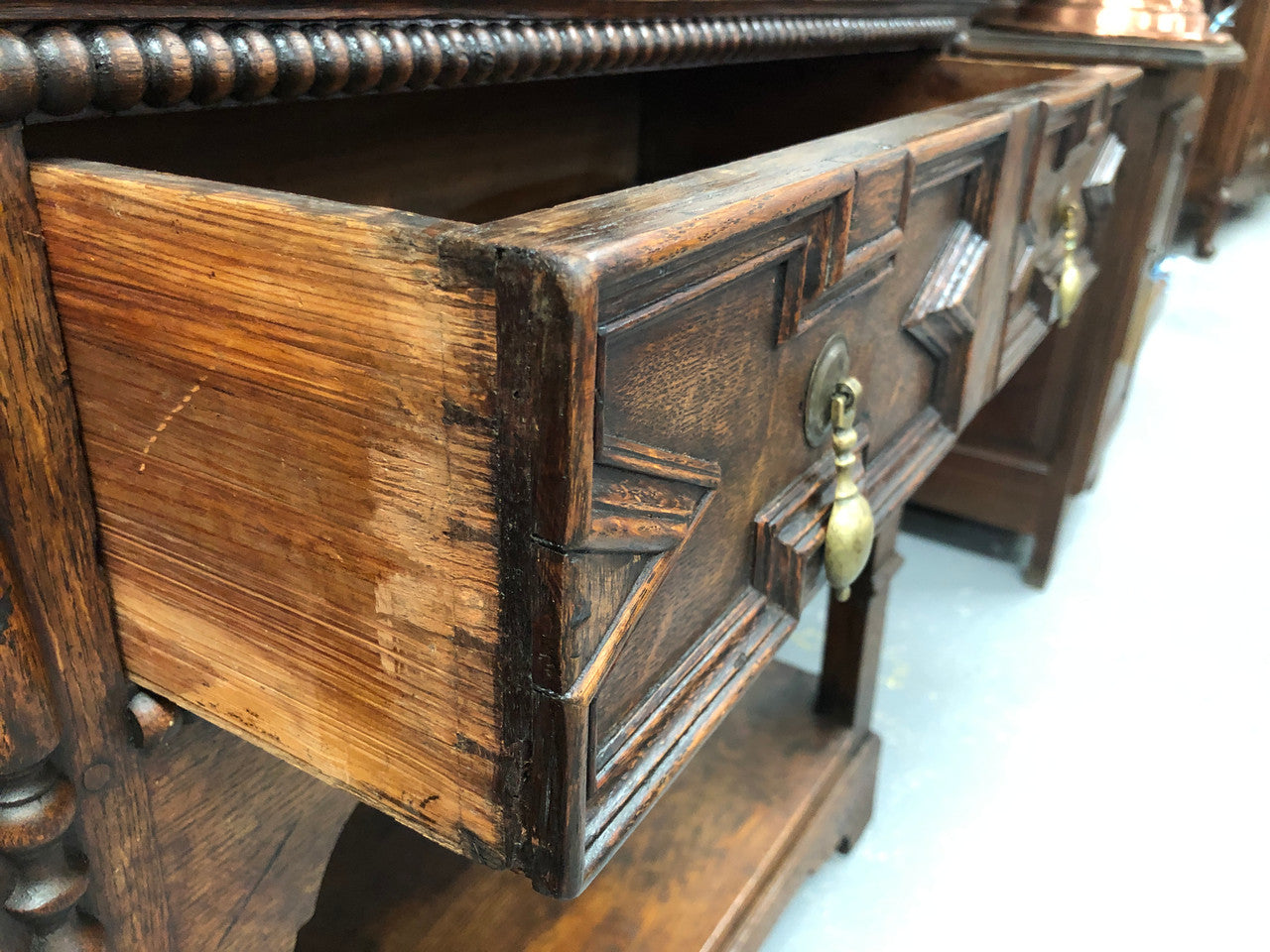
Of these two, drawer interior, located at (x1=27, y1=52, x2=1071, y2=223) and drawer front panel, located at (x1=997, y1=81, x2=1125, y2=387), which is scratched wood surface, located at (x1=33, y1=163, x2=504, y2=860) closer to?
drawer interior, located at (x1=27, y1=52, x2=1071, y2=223)

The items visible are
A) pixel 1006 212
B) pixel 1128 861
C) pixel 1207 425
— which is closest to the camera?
pixel 1006 212

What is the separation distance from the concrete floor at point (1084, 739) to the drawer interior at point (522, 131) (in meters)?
0.72

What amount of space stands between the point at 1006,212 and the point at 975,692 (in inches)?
31.3

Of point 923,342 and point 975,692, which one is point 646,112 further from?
point 975,692

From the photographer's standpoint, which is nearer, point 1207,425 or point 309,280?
point 309,280

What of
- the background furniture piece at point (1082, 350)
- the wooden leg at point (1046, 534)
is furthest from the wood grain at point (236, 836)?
the wooden leg at point (1046, 534)

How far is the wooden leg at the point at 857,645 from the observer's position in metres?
0.98

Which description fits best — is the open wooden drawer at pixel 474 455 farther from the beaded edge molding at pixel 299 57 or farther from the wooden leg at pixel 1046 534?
the wooden leg at pixel 1046 534

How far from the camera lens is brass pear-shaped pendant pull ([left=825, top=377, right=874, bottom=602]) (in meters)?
0.51

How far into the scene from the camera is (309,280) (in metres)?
0.31

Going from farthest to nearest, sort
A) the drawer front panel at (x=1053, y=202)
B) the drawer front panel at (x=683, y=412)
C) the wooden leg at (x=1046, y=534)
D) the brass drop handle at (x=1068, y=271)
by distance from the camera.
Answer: the wooden leg at (x=1046, y=534), the brass drop handle at (x=1068, y=271), the drawer front panel at (x=1053, y=202), the drawer front panel at (x=683, y=412)

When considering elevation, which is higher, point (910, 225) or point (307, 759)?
point (910, 225)

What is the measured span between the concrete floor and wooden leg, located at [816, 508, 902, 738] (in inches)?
6.3

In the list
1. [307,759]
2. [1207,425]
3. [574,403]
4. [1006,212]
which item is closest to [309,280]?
[574,403]
